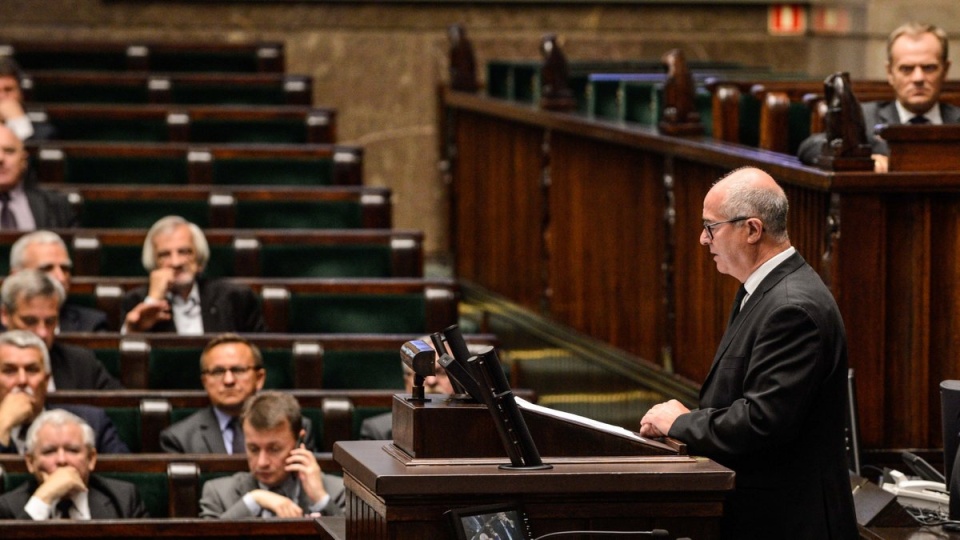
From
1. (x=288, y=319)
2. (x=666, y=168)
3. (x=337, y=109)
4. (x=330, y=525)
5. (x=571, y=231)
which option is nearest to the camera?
(x=330, y=525)

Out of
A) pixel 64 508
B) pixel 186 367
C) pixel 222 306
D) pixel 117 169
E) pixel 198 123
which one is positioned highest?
pixel 198 123

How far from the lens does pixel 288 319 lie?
4.36 metres

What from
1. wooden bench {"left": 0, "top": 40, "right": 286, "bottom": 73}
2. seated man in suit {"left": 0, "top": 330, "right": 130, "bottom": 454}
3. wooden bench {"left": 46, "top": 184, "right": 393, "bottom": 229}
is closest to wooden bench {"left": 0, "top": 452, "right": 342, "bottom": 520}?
seated man in suit {"left": 0, "top": 330, "right": 130, "bottom": 454}

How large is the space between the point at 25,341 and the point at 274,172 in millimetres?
1750

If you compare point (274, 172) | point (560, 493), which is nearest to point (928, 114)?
point (560, 493)

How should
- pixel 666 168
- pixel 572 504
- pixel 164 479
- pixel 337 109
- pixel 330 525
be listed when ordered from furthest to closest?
pixel 337 109 < pixel 666 168 < pixel 164 479 < pixel 330 525 < pixel 572 504

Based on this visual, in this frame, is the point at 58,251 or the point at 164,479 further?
the point at 58,251

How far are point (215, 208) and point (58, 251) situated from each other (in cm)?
76

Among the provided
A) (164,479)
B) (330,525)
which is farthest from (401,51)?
(330,525)

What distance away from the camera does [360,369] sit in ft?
13.4

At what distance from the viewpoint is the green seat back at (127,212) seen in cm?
494

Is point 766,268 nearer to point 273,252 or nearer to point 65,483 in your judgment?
point 65,483

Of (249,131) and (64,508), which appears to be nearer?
(64,508)

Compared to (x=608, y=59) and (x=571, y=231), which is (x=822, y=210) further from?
(x=608, y=59)
